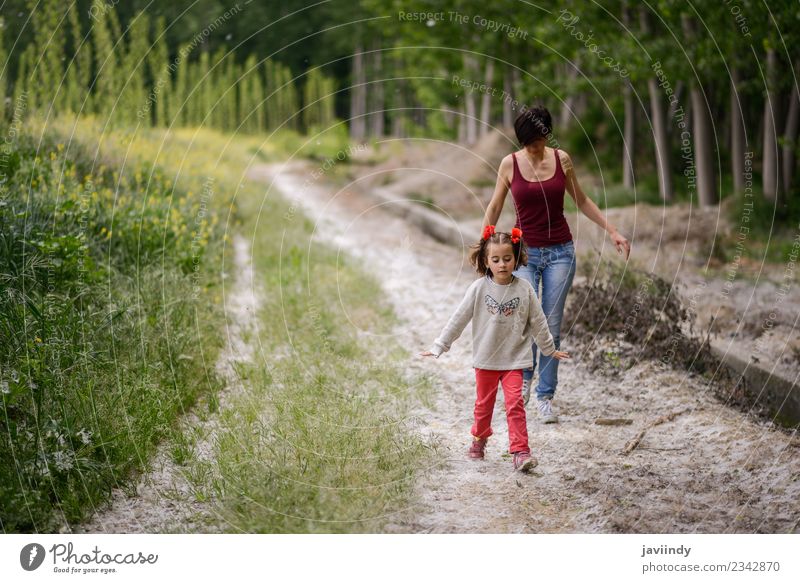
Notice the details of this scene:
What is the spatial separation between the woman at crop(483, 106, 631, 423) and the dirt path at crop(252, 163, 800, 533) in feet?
1.84

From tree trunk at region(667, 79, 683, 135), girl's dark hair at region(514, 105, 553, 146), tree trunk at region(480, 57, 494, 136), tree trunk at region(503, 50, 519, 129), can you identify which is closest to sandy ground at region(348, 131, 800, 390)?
girl's dark hair at region(514, 105, 553, 146)

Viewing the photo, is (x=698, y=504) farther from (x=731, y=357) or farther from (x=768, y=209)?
(x=768, y=209)

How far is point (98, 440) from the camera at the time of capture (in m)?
4.61

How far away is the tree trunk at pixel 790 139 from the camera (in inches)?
420

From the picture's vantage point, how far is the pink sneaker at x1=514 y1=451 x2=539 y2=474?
4.59 m

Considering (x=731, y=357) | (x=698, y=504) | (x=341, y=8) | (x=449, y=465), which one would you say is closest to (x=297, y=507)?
(x=449, y=465)

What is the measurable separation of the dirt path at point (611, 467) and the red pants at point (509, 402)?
0.19 meters

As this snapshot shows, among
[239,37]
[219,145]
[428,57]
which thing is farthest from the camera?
[428,57]

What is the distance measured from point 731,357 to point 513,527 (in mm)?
2941

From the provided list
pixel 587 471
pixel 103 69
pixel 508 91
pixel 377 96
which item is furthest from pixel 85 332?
pixel 377 96

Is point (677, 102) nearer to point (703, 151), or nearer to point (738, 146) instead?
point (738, 146)

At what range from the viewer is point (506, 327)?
4664 mm

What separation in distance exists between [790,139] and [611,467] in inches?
296
